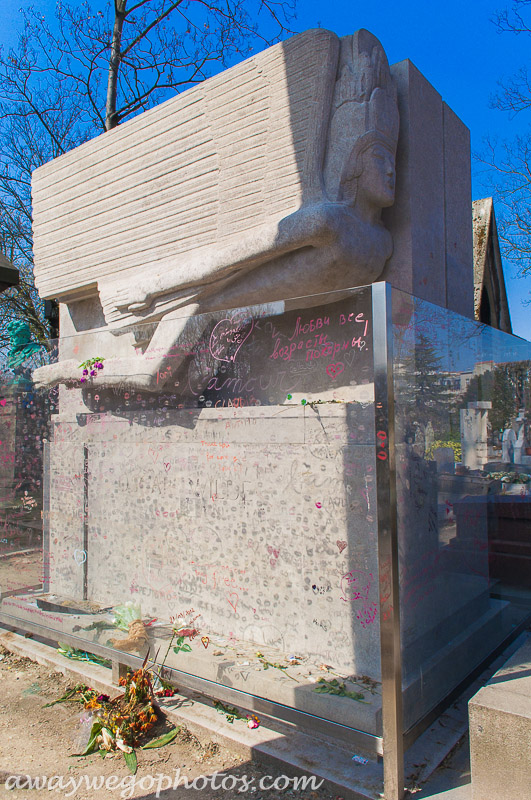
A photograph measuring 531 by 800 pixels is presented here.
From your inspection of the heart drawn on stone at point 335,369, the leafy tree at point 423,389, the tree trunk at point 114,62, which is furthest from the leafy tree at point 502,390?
the tree trunk at point 114,62

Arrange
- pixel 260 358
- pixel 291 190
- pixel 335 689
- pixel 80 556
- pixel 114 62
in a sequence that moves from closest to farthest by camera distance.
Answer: pixel 335 689 < pixel 260 358 < pixel 291 190 < pixel 80 556 < pixel 114 62

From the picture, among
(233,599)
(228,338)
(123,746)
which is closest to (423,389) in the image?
(228,338)

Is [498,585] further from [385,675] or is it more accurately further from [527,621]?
[385,675]

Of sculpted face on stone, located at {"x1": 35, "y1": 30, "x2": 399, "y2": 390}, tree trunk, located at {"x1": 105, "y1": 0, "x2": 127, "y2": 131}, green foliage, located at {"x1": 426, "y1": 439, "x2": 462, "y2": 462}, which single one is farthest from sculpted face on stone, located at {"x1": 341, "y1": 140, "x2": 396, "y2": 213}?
tree trunk, located at {"x1": 105, "y1": 0, "x2": 127, "y2": 131}

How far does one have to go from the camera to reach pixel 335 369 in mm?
2863

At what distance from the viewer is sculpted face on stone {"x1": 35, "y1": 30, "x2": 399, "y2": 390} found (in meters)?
3.25

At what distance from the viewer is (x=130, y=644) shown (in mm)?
3346

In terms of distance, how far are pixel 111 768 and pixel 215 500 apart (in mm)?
1400

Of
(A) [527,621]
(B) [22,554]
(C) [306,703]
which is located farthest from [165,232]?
(A) [527,621]

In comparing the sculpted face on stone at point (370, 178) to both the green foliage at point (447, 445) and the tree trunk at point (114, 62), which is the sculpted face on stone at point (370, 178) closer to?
the green foliage at point (447, 445)

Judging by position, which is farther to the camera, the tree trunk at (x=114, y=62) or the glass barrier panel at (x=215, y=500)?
the tree trunk at (x=114, y=62)

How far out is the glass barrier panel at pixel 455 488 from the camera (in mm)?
Answer: 2549

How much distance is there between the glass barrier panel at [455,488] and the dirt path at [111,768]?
789 mm

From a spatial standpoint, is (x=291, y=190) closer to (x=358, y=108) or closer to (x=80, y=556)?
(x=358, y=108)
